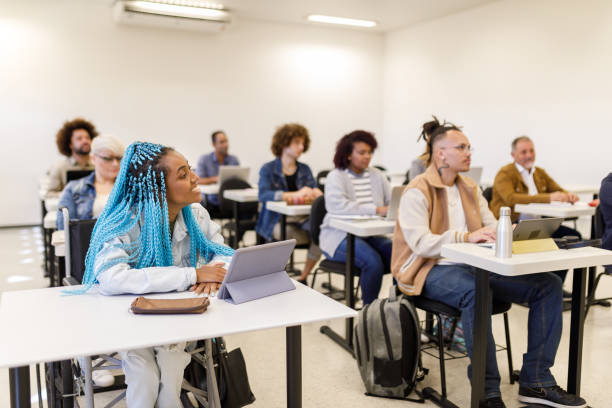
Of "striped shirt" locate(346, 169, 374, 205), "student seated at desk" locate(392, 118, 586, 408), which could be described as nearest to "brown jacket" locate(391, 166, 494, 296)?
"student seated at desk" locate(392, 118, 586, 408)

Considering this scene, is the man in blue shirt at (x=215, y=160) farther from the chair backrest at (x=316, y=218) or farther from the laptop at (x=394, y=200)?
the laptop at (x=394, y=200)

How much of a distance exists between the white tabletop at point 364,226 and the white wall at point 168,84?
18.3 ft

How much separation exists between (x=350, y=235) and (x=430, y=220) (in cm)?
52

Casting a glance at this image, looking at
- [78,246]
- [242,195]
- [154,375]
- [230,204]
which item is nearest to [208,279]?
[154,375]

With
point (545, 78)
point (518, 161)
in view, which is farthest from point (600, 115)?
point (518, 161)

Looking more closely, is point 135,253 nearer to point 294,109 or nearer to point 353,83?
point 294,109

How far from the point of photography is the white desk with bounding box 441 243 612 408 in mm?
1906

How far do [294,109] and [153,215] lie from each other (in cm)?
713

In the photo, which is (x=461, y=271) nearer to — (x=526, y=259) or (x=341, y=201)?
(x=526, y=259)

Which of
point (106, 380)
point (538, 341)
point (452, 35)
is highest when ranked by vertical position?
point (452, 35)

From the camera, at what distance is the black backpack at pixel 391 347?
2.35m

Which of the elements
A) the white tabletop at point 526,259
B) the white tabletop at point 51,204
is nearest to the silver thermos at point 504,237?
the white tabletop at point 526,259

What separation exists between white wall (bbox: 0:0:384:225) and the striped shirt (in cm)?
497

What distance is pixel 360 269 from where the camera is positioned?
3094mm
